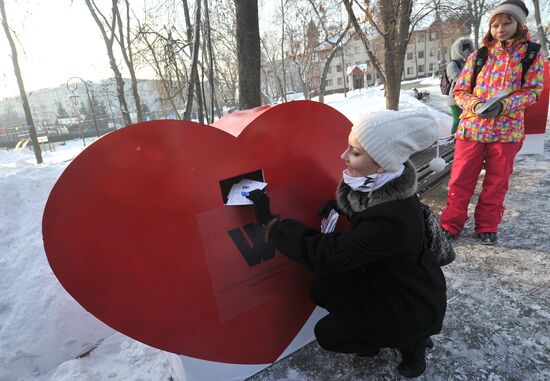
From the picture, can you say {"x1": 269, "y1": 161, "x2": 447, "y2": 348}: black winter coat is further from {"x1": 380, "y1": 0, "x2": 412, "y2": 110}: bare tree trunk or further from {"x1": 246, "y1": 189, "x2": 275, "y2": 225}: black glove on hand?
{"x1": 380, "y1": 0, "x2": 412, "y2": 110}: bare tree trunk

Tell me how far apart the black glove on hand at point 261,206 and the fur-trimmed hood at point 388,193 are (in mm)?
363

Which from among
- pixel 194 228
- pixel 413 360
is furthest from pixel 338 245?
pixel 413 360

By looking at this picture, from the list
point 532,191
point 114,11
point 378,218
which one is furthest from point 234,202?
point 114,11

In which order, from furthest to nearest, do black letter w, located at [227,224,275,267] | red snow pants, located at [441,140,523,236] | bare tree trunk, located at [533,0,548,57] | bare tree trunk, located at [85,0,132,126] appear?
bare tree trunk, located at [533,0,548,57]
bare tree trunk, located at [85,0,132,126]
red snow pants, located at [441,140,523,236]
black letter w, located at [227,224,275,267]

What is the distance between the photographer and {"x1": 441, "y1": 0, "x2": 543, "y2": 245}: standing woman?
2414mm

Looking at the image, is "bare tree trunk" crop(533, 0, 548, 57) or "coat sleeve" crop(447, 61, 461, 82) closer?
"coat sleeve" crop(447, 61, 461, 82)

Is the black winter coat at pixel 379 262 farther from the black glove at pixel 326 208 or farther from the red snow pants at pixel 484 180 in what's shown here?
the red snow pants at pixel 484 180

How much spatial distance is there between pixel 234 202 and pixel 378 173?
2.13 feet

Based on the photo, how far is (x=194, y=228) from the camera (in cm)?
150

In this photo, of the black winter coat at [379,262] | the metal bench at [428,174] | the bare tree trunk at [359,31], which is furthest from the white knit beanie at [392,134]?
the bare tree trunk at [359,31]

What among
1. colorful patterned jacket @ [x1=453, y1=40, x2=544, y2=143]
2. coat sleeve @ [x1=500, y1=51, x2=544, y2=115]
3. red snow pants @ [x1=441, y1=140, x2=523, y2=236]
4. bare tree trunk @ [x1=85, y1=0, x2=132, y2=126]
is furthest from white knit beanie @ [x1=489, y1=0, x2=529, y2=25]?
bare tree trunk @ [x1=85, y1=0, x2=132, y2=126]

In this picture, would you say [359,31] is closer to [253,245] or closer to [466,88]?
[466,88]

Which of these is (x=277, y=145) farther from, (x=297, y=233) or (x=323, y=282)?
(x=323, y=282)

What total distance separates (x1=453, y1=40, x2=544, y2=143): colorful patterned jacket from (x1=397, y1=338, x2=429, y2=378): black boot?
176cm
